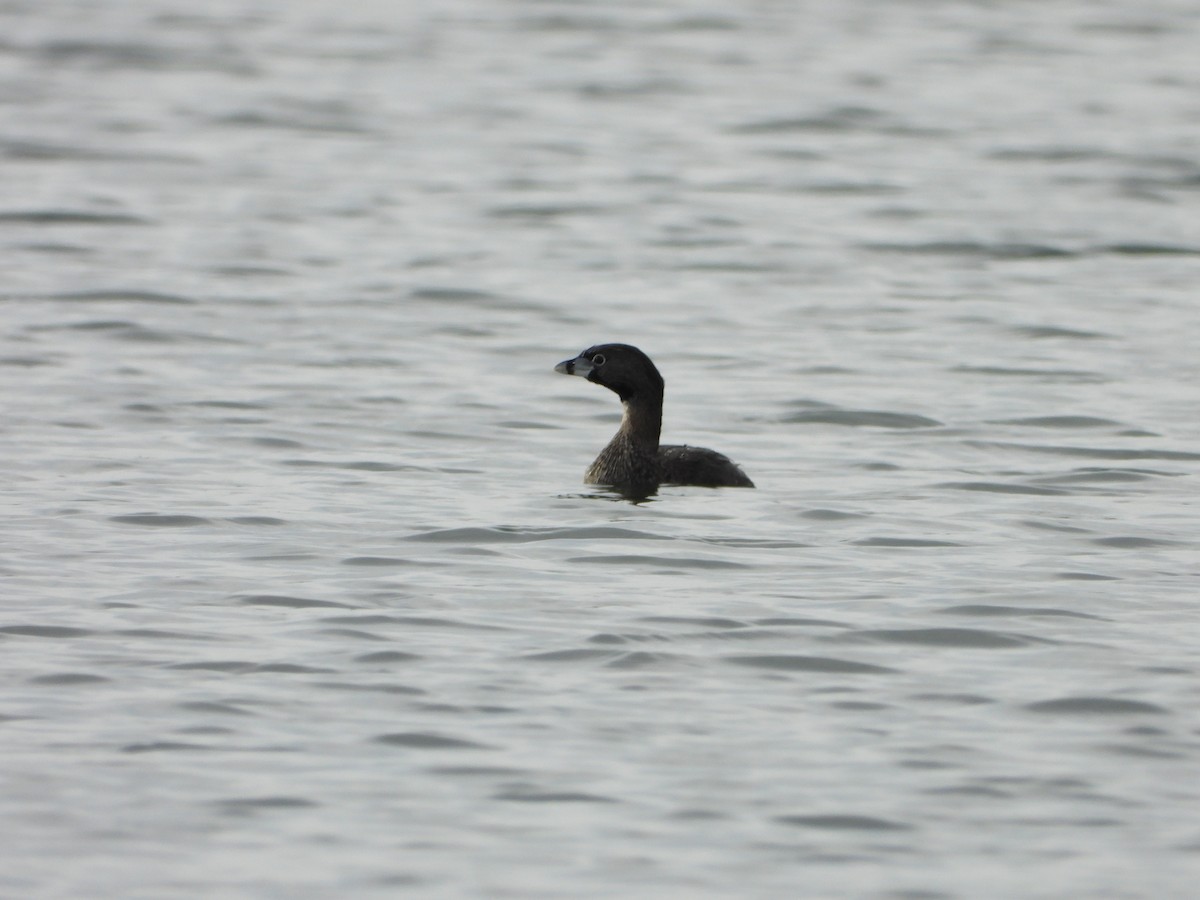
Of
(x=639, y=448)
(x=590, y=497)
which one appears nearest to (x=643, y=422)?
(x=639, y=448)

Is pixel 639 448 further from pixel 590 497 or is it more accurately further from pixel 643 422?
pixel 590 497

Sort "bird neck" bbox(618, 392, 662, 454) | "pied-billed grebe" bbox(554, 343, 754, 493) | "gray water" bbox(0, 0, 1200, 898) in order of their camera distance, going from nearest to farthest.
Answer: "gray water" bbox(0, 0, 1200, 898) < "pied-billed grebe" bbox(554, 343, 754, 493) < "bird neck" bbox(618, 392, 662, 454)

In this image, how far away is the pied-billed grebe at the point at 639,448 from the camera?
13.2m

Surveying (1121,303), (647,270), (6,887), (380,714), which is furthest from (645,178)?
(6,887)

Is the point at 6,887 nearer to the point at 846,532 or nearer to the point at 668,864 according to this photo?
the point at 668,864

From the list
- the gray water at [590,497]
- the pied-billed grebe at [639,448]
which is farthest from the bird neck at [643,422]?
the gray water at [590,497]

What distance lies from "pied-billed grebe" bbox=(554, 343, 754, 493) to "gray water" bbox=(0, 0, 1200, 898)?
155mm

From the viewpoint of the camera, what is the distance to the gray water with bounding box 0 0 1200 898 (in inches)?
307

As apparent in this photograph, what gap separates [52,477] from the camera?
523 inches

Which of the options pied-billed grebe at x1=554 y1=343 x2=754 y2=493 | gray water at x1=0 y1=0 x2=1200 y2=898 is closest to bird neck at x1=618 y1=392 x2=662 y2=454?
pied-billed grebe at x1=554 y1=343 x2=754 y2=493

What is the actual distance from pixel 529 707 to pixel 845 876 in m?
1.92

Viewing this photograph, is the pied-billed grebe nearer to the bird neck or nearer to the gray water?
the bird neck

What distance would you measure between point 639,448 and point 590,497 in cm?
48

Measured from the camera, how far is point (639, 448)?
1334 centimetres
